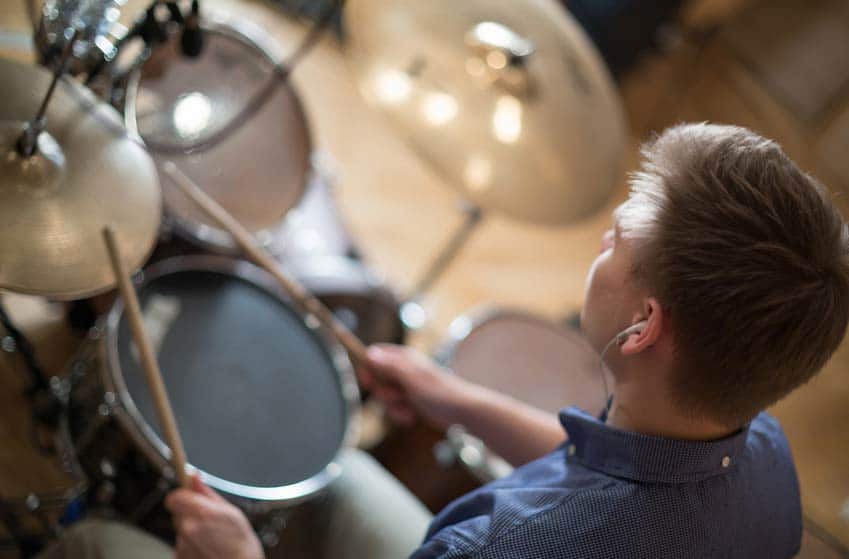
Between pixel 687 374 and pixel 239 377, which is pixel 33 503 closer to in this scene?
pixel 239 377

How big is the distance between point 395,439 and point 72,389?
0.56m

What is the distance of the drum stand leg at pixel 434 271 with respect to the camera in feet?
5.35

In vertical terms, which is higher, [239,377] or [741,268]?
[741,268]

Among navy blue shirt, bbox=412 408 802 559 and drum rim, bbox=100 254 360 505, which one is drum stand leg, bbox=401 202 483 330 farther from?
navy blue shirt, bbox=412 408 802 559

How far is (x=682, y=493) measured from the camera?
2.69 ft

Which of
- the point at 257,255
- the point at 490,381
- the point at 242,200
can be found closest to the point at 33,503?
the point at 257,255

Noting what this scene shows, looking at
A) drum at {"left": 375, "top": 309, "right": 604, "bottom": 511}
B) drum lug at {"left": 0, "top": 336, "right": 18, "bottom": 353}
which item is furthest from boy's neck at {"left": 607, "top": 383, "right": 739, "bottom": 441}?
drum lug at {"left": 0, "top": 336, "right": 18, "bottom": 353}

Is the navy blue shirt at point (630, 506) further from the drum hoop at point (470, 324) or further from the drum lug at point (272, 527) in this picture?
the drum hoop at point (470, 324)

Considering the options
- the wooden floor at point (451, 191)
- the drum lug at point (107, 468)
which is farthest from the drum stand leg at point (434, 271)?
the drum lug at point (107, 468)

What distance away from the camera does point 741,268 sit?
0.73 metres

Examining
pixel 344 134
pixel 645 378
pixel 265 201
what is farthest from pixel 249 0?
pixel 645 378

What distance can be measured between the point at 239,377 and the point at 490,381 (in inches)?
19.3

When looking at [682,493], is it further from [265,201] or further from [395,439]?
[265,201]

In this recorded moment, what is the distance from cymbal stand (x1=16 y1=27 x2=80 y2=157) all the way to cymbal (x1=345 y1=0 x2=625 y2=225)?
2.16 feet
